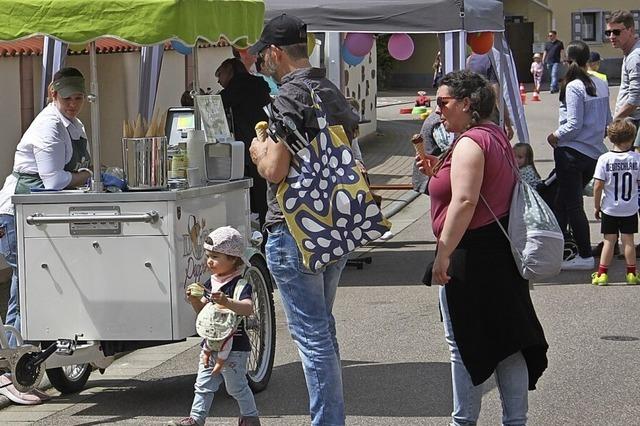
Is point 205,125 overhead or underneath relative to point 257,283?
overhead

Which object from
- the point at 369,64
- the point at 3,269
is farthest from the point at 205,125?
the point at 369,64

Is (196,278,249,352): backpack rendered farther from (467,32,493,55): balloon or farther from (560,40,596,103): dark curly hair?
(467,32,493,55): balloon

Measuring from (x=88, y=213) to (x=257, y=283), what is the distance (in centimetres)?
124

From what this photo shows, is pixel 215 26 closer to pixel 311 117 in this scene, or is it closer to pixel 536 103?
pixel 311 117

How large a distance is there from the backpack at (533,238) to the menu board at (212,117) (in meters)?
2.77

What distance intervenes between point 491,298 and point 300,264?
0.88 metres

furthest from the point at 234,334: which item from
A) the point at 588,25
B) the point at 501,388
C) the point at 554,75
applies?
the point at 588,25

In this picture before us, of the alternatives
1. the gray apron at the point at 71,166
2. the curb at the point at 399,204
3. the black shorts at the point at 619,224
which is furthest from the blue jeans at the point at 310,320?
the curb at the point at 399,204

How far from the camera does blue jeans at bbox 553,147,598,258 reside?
39.5 feet

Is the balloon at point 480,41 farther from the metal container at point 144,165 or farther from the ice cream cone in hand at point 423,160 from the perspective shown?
the ice cream cone in hand at point 423,160

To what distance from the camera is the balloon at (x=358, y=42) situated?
15.4 metres

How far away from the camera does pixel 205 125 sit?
319 inches

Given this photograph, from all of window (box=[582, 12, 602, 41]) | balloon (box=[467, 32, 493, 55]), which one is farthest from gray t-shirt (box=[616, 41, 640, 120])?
window (box=[582, 12, 602, 41])

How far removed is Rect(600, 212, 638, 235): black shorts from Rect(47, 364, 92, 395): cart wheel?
513 cm
